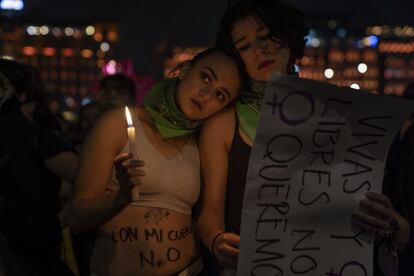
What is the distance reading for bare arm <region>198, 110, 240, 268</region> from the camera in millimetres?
3172

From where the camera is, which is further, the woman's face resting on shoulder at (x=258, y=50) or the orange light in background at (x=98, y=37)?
the orange light in background at (x=98, y=37)

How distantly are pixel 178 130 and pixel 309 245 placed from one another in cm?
78

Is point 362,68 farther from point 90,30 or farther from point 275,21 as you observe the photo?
point 275,21

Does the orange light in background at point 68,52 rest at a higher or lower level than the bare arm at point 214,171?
higher

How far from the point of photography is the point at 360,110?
278cm

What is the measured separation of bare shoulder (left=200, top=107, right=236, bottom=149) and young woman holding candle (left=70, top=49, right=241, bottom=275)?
0.10 feet

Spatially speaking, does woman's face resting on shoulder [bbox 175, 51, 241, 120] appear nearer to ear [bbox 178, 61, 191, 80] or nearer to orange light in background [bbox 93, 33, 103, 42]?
ear [bbox 178, 61, 191, 80]

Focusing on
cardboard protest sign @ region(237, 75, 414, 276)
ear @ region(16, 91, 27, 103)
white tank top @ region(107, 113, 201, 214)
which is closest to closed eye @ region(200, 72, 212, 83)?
white tank top @ region(107, 113, 201, 214)

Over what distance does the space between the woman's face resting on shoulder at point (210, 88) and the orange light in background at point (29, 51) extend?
14114 centimetres

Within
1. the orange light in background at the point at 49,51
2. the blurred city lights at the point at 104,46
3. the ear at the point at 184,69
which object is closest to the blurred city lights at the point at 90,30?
the blurred city lights at the point at 104,46

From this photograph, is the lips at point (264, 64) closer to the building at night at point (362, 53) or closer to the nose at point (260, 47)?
the nose at point (260, 47)

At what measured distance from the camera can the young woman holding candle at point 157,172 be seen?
10.7 ft

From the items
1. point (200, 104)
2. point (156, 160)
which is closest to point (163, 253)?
point (156, 160)

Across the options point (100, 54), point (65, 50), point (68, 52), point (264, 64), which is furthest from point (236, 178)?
point (65, 50)
